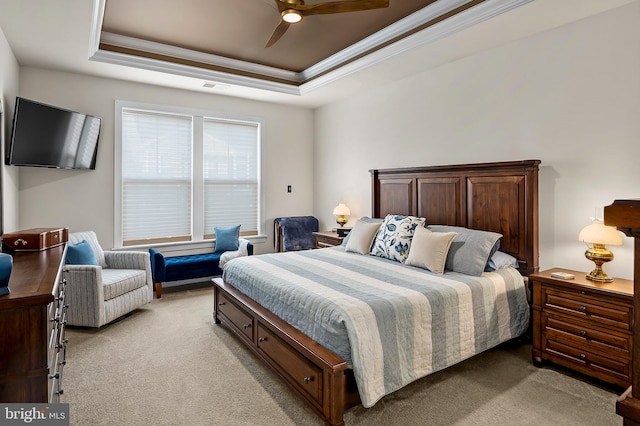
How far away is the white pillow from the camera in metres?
3.97

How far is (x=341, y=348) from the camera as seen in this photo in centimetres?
214

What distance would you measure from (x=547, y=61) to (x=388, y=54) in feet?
4.89

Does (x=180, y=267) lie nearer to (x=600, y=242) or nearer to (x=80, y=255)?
(x=80, y=255)

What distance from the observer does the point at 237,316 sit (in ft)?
10.7

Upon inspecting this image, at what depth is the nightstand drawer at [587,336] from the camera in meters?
2.44

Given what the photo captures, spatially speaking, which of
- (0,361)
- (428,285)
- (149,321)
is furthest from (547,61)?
(149,321)

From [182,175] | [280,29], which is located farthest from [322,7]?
[182,175]

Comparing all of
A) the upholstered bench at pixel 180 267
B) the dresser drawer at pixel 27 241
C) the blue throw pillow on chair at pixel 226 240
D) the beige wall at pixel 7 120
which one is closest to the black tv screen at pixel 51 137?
the beige wall at pixel 7 120

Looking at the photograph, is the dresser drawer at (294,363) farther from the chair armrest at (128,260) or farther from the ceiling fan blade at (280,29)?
the ceiling fan blade at (280,29)

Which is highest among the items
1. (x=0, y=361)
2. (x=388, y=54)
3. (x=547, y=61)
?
(x=388, y=54)

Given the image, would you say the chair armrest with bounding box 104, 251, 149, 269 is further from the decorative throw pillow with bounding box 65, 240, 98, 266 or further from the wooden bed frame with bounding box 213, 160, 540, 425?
the wooden bed frame with bounding box 213, 160, 540, 425

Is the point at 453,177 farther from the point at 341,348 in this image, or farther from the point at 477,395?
the point at 341,348

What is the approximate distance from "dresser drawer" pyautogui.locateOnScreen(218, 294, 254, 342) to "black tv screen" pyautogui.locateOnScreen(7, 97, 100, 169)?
2318 mm

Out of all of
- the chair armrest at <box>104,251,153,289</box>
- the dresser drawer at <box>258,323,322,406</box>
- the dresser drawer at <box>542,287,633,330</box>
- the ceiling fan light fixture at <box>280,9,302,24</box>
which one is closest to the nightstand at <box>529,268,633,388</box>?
the dresser drawer at <box>542,287,633,330</box>
